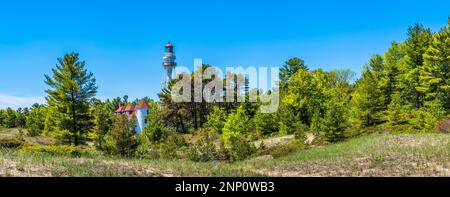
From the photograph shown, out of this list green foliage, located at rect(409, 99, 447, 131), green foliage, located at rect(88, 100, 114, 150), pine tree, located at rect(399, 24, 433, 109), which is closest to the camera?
green foliage, located at rect(409, 99, 447, 131)

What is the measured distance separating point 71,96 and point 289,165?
30057 millimetres

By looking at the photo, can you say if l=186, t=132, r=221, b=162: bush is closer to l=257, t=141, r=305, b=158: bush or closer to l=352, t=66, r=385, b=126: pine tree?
l=257, t=141, r=305, b=158: bush

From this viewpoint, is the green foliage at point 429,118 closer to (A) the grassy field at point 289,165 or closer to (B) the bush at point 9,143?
(A) the grassy field at point 289,165

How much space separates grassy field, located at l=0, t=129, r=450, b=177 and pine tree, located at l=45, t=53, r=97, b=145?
74.8 feet

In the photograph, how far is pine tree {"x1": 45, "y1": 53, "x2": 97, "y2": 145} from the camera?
143 ft

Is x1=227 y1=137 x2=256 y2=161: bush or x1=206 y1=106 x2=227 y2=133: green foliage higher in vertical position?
x1=206 y1=106 x2=227 y2=133: green foliage

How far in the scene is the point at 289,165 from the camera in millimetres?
22625

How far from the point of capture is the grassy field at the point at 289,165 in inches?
642

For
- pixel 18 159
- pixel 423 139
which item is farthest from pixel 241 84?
pixel 18 159

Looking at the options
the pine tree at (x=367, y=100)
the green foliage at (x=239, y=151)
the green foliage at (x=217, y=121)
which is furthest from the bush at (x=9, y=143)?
the pine tree at (x=367, y=100)
